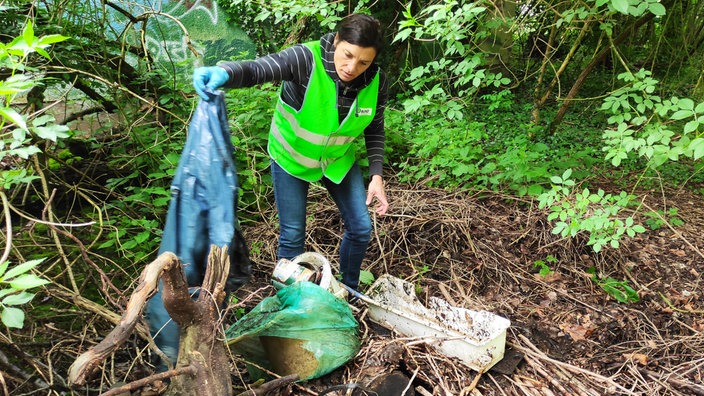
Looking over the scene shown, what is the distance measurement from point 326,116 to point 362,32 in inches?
16.0

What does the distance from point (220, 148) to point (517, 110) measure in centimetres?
515

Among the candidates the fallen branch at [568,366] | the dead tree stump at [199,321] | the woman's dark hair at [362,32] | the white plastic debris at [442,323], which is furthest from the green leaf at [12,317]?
the fallen branch at [568,366]

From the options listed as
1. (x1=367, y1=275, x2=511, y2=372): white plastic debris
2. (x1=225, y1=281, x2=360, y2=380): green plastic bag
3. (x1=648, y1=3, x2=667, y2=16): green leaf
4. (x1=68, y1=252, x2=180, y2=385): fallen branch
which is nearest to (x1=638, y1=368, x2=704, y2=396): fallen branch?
(x1=367, y1=275, x2=511, y2=372): white plastic debris

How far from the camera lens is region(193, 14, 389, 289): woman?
6.75 ft

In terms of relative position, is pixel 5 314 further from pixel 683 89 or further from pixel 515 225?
pixel 683 89

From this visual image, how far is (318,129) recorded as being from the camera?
2.24 metres

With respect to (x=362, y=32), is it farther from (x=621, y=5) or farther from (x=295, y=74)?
(x=621, y=5)

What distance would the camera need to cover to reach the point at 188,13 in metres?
6.62

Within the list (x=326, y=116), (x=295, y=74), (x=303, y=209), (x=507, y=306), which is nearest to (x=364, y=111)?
(x=326, y=116)

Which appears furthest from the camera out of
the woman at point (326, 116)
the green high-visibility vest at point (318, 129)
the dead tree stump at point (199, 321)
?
the green high-visibility vest at point (318, 129)

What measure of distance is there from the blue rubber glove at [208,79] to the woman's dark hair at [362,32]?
572 mm

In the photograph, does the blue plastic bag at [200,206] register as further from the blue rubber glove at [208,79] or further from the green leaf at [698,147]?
the green leaf at [698,147]

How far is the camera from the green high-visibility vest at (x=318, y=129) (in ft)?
7.21

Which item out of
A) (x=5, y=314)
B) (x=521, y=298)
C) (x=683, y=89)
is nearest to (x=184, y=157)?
(x=5, y=314)
